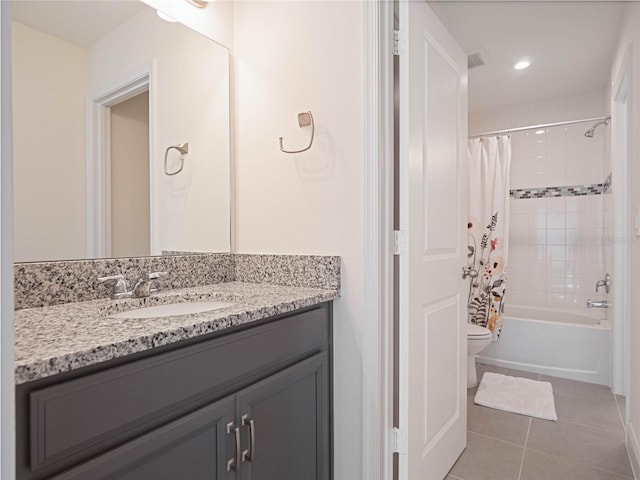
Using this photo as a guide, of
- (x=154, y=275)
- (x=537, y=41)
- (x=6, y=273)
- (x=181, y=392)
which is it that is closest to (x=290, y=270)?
(x=154, y=275)

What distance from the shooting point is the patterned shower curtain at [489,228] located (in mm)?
3195

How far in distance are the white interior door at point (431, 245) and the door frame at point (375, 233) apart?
2.8 inches

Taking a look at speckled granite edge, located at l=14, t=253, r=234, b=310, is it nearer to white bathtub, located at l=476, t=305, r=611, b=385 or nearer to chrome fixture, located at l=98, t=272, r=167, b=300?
chrome fixture, located at l=98, t=272, r=167, b=300

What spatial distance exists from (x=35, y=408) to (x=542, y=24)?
3.04 m

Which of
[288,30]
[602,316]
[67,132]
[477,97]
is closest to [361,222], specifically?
[288,30]

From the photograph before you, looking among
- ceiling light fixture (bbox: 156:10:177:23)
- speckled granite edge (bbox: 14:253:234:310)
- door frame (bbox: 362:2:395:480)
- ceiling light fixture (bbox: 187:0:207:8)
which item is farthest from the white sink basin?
ceiling light fixture (bbox: 187:0:207:8)

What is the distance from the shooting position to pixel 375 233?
1365 mm

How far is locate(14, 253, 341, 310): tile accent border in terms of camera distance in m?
1.10

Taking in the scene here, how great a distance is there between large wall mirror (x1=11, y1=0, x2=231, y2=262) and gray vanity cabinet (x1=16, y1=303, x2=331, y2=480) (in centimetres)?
65

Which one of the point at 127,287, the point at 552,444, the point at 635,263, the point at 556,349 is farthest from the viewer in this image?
the point at 556,349

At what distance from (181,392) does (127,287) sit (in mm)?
596

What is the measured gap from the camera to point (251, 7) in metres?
1.72

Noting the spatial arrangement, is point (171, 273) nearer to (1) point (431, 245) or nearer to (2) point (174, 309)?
(2) point (174, 309)

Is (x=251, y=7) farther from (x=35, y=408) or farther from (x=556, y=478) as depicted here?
(x=556, y=478)
